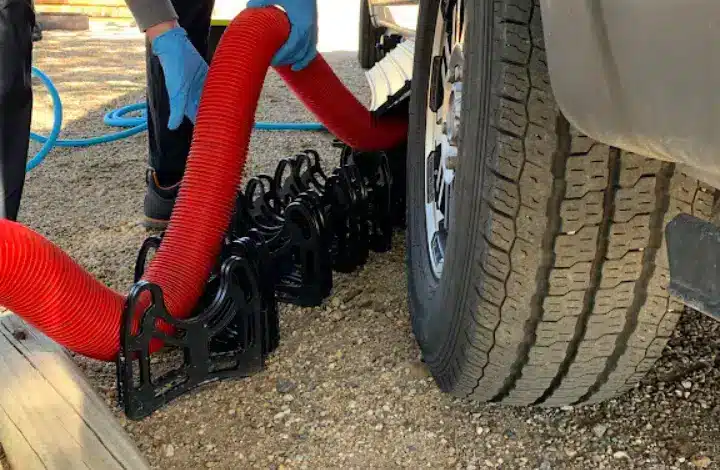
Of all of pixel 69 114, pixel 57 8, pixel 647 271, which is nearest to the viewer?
pixel 647 271

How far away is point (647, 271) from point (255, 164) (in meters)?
2.70

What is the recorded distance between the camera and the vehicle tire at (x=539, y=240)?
115cm

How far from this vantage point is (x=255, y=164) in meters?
3.71

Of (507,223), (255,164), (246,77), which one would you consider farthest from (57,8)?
(507,223)

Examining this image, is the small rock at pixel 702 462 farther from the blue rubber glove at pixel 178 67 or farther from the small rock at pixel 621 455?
the blue rubber glove at pixel 178 67

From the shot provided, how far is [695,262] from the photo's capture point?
33.7 inches

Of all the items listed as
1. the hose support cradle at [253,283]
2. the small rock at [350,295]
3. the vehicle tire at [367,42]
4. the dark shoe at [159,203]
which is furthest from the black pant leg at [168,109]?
the vehicle tire at [367,42]

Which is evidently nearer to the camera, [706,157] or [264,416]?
[706,157]

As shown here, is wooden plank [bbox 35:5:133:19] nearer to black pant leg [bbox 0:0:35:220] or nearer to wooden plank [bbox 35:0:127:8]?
wooden plank [bbox 35:0:127:8]

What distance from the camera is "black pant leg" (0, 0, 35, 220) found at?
187 cm

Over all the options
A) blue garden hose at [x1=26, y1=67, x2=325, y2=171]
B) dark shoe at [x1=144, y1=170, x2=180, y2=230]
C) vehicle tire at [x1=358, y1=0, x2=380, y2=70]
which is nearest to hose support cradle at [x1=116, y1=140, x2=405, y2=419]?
dark shoe at [x1=144, y1=170, x2=180, y2=230]

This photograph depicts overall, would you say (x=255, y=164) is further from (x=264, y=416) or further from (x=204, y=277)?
(x=264, y=416)

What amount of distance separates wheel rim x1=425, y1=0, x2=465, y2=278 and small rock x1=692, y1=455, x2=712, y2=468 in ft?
2.24

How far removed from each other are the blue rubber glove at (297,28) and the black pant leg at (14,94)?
2.00 ft
